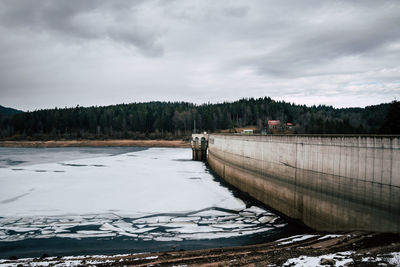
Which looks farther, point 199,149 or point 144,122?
point 144,122

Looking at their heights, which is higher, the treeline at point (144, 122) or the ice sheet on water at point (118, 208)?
the treeline at point (144, 122)

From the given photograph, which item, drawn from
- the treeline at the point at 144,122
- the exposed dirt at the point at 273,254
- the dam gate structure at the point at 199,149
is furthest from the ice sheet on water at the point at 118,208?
the treeline at the point at 144,122

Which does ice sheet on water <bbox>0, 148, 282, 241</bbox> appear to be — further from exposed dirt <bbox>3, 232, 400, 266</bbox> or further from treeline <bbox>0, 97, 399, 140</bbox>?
treeline <bbox>0, 97, 399, 140</bbox>

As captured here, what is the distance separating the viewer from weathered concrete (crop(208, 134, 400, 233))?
10719 mm

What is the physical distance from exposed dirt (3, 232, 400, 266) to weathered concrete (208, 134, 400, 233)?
1153 mm

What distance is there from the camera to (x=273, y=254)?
401 inches

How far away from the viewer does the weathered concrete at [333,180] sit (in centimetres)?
1072

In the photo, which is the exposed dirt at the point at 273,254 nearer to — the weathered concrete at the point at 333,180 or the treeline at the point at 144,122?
the weathered concrete at the point at 333,180

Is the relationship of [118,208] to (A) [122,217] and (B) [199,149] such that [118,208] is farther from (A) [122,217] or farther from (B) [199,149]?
(B) [199,149]

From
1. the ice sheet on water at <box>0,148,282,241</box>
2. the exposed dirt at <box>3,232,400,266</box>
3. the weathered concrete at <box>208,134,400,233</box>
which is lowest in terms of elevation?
the ice sheet on water at <box>0,148,282,241</box>

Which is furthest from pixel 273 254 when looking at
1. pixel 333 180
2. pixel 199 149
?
pixel 199 149

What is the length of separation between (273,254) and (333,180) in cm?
567

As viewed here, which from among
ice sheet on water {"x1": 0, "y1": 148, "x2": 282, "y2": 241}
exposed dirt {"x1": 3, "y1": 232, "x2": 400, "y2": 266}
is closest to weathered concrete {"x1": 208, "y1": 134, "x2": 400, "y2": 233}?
exposed dirt {"x1": 3, "y1": 232, "x2": 400, "y2": 266}

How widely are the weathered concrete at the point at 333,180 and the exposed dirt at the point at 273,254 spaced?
1.15 meters
